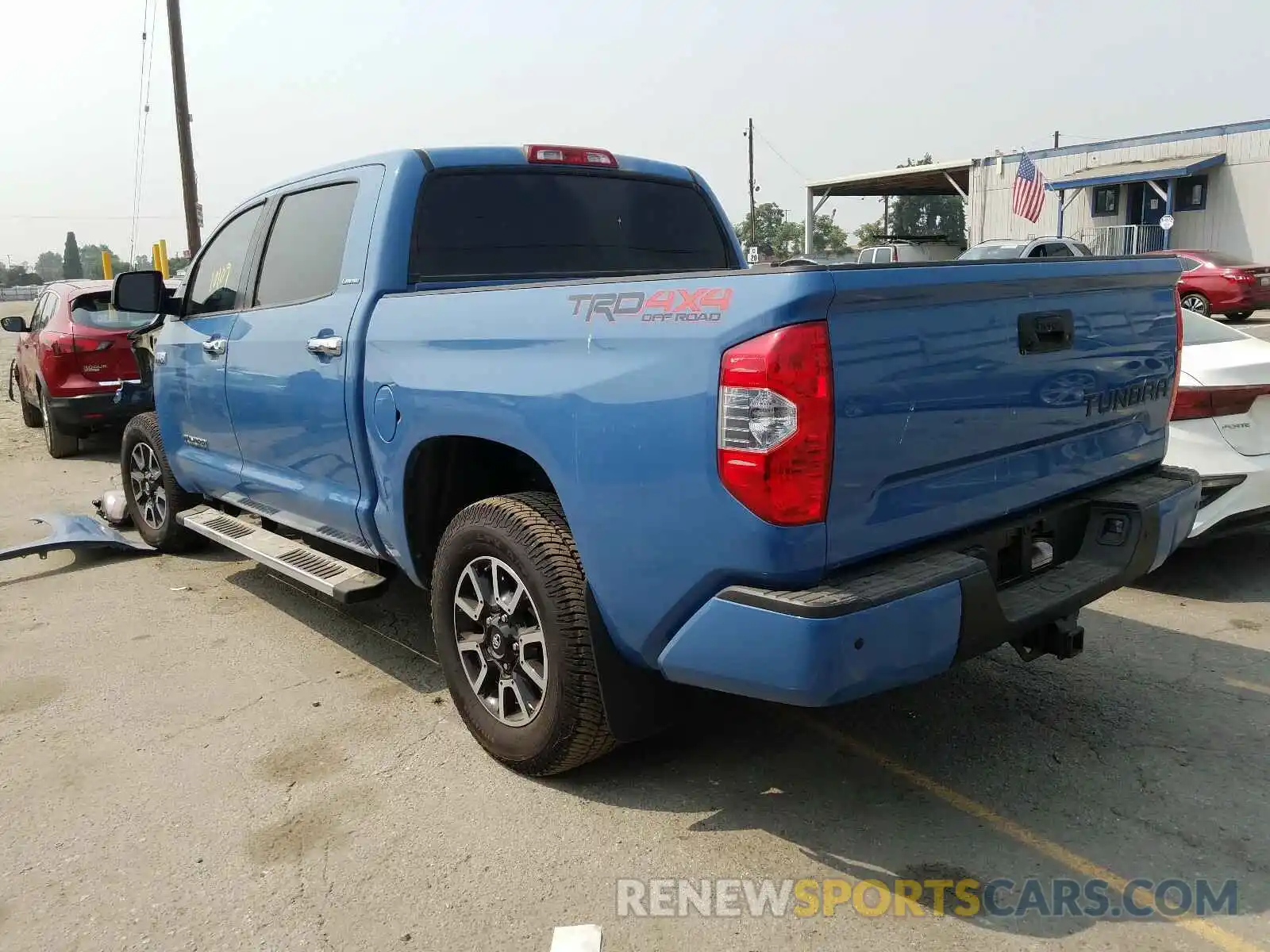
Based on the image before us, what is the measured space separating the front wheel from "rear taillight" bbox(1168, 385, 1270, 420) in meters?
3.23

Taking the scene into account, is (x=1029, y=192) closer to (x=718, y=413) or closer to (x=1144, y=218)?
(x=1144, y=218)

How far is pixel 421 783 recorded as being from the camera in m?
3.45

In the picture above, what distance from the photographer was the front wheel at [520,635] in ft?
10.0

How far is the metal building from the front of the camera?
2767 centimetres

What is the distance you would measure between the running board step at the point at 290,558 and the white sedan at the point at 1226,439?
144 inches

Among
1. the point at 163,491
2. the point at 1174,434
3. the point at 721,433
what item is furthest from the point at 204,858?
the point at 1174,434

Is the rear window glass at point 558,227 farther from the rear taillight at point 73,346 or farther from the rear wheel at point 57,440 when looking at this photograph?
the rear wheel at point 57,440

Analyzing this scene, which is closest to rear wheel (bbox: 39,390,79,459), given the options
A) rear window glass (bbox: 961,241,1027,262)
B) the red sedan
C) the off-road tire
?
the off-road tire

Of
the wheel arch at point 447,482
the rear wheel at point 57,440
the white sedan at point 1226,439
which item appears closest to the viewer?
the wheel arch at point 447,482

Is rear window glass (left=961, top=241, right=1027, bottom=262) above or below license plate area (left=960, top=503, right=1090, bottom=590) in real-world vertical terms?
above

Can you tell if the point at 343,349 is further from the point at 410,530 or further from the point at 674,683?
the point at 674,683

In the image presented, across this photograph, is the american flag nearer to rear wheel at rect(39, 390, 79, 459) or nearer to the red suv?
the red suv

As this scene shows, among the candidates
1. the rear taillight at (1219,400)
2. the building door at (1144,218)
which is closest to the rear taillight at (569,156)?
the rear taillight at (1219,400)

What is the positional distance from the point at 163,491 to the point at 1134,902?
18.1 ft
